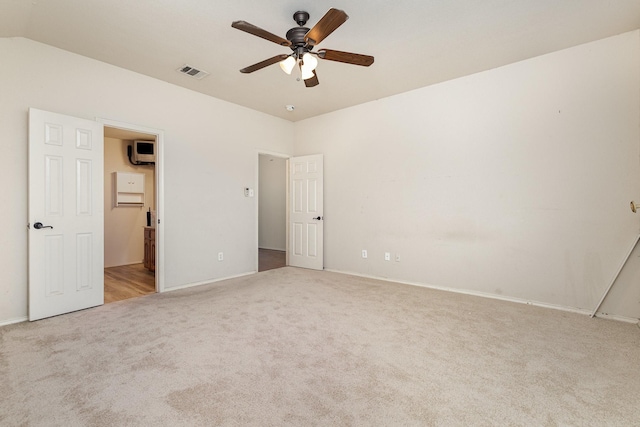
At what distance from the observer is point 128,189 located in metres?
5.96

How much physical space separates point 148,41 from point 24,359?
298 centimetres

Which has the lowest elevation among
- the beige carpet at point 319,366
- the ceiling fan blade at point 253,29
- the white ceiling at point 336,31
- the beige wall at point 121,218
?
the beige carpet at point 319,366

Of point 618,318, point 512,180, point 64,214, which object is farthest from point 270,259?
point 618,318

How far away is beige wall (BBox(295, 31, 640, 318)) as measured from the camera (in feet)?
10.0

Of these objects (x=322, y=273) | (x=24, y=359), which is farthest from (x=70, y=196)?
(x=322, y=273)

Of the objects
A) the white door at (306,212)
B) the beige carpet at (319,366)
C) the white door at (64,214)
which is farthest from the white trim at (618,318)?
the white door at (64,214)

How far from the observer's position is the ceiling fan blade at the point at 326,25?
194 cm

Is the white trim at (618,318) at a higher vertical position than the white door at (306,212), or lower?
lower

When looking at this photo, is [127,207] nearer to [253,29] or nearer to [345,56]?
[253,29]

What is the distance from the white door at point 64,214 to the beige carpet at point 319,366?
26cm

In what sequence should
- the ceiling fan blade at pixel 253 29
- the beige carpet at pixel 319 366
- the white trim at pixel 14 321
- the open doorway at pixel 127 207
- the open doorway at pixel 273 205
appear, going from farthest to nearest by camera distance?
the open doorway at pixel 273 205
the open doorway at pixel 127 207
the white trim at pixel 14 321
the ceiling fan blade at pixel 253 29
the beige carpet at pixel 319 366

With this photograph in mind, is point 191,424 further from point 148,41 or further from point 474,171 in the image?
point 474,171

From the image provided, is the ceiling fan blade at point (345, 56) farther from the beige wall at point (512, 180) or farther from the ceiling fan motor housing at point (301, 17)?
the beige wall at point (512, 180)

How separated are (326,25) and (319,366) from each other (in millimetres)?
2427
